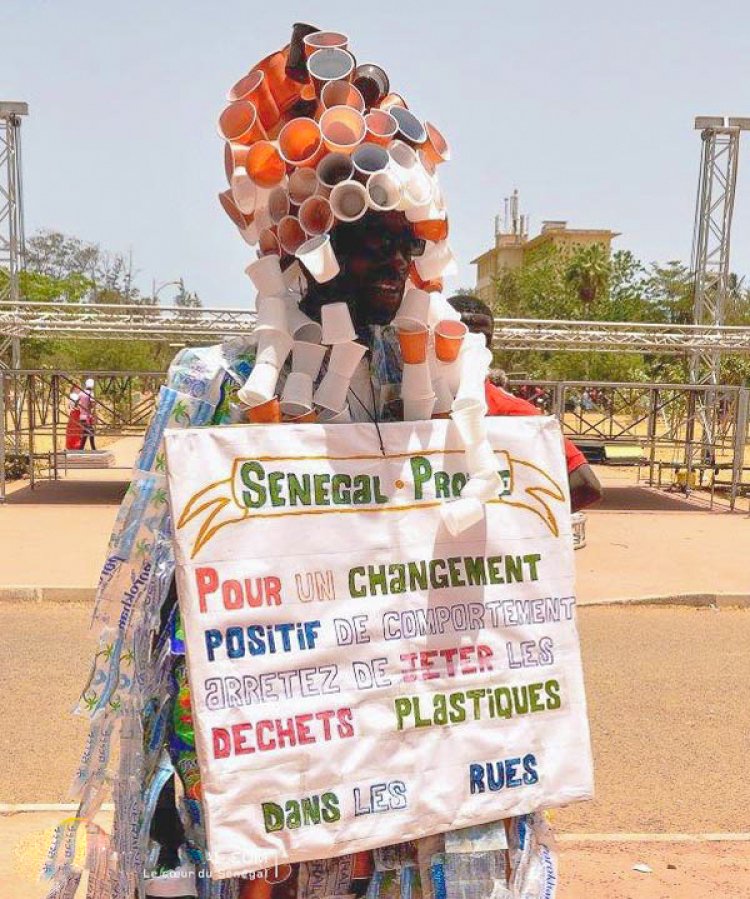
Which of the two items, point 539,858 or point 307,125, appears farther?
point 539,858

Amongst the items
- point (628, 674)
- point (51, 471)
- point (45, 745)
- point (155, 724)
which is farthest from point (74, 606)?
point (51, 471)

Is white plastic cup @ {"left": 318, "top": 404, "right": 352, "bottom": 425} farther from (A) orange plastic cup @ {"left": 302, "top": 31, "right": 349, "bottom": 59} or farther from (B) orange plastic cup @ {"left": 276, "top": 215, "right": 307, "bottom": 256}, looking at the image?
(A) orange plastic cup @ {"left": 302, "top": 31, "right": 349, "bottom": 59}

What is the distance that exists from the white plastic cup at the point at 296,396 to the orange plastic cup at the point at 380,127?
1.50ft

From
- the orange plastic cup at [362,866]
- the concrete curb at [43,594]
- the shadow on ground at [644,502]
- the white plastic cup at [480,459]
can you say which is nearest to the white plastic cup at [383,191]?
the white plastic cup at [480,459]

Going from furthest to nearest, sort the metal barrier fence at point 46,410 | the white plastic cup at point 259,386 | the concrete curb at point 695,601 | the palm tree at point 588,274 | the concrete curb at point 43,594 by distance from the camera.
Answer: the palm tree at point 588,274, the metal barrier fence at point 46,410, the concrete curb at point 695,601, the concrete curb at point 43,594, the white plastic cup at point 259,386

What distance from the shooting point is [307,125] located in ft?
5.83

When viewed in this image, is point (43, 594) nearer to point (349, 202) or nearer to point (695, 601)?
point (695, 601)

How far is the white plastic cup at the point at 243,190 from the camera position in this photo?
1.84m

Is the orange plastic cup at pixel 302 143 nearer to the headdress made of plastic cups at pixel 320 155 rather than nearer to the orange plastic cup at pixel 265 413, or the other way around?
the headdress made of plastic cups at pixel 320 155

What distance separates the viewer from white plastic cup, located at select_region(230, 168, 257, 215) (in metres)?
1.84

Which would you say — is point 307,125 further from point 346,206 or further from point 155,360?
point 155,360

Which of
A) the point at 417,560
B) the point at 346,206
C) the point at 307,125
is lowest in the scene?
the point at 417,560

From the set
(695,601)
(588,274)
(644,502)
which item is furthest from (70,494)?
(588,274)

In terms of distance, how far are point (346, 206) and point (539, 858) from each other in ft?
4.32
